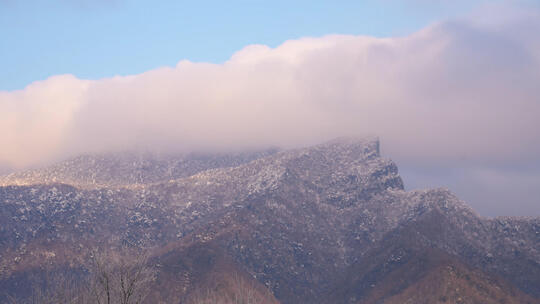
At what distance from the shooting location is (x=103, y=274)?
349 ft

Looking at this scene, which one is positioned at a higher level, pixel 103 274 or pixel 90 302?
pixel 103 274

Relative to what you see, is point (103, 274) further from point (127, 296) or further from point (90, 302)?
point (90, 302)

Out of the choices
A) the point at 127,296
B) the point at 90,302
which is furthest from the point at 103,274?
the point at 90,302

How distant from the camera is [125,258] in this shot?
120m

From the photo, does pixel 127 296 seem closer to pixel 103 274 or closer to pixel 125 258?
pixel 103 274

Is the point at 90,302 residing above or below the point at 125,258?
below

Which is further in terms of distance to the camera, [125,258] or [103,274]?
[125,258]

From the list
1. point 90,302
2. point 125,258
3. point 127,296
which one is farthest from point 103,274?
point 90,302

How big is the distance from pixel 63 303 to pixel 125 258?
15.8 m

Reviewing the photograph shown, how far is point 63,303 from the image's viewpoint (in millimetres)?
119938

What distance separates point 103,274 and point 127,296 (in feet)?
19.8

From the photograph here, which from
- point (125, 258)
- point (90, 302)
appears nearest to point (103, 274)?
point (125, 258)

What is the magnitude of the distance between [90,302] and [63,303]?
7374 mm

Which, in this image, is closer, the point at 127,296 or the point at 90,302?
the point at 127,296
